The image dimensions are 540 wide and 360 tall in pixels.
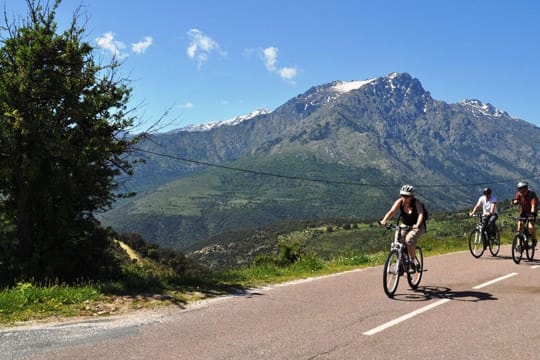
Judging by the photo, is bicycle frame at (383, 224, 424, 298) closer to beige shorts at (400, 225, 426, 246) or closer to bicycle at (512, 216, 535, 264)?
beige shorts at (400, 225, 426, 246)

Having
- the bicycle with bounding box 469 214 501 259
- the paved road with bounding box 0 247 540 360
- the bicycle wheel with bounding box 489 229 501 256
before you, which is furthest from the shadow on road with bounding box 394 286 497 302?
the bicycle wheel with bounding box 489 229 501 256

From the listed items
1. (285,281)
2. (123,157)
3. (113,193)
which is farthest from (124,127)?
(285,281)

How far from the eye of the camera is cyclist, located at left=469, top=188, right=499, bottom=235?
676 inches

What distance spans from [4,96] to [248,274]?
859 centimetres

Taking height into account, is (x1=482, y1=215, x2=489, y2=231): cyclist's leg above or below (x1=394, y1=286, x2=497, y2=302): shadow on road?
above

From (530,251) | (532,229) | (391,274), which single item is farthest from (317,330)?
(530,251)

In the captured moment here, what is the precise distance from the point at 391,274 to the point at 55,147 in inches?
382

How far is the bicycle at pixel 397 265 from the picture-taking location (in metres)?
9.94

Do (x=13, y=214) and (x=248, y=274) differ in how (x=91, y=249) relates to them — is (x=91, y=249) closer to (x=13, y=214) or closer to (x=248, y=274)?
(x=13, y=214)

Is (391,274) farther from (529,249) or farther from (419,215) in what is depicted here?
(529,249)

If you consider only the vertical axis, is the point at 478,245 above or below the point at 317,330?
above

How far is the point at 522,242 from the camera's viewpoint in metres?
16.2

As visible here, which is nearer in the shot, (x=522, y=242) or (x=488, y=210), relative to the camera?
(x=522, y=242)

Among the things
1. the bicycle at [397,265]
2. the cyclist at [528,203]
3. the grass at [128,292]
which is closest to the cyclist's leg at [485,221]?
the cyclist at [528,203]
